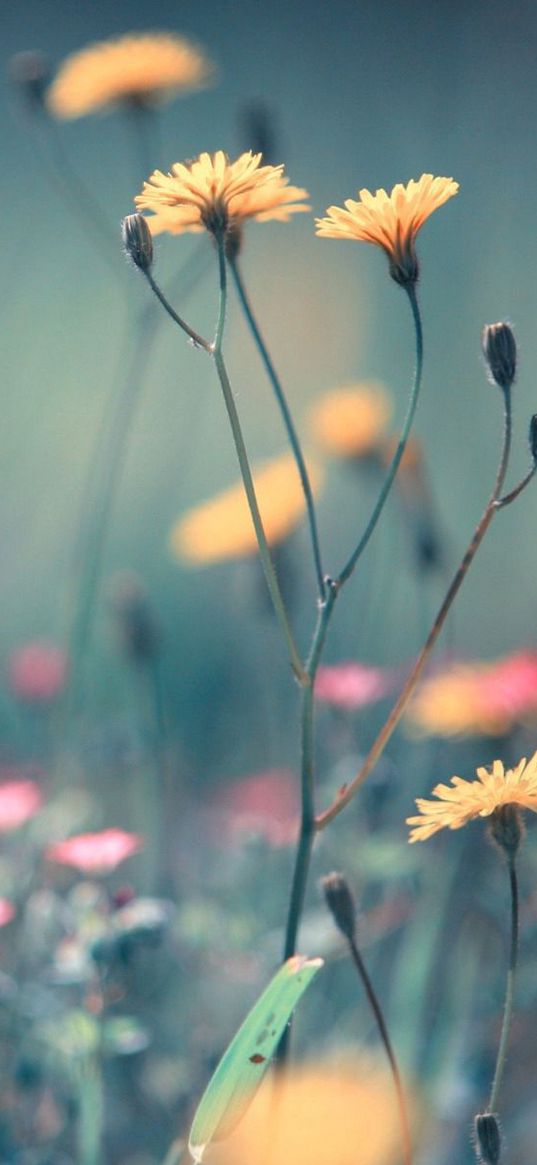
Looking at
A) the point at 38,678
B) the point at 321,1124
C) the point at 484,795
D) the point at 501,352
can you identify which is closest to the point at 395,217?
the point at 501,352

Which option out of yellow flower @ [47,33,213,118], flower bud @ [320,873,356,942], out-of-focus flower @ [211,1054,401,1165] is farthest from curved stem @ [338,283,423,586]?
yellow flower @ [47,33,213,118]

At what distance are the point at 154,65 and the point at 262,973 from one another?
744 mm

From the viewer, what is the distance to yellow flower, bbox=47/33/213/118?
1.02 m

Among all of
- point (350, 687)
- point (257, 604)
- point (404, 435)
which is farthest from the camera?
point (257, 604)

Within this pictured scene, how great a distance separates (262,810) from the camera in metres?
1.09

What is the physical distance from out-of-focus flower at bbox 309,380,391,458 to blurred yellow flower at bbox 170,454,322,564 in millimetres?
51

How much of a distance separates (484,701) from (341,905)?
32cm

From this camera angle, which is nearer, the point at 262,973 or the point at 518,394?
the point at 262,973

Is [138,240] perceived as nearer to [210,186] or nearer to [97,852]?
[210,186]

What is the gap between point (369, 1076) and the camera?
2.65ft

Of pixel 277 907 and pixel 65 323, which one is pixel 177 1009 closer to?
pixel 277 907

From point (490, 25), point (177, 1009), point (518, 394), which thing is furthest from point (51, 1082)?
point (490, 25)

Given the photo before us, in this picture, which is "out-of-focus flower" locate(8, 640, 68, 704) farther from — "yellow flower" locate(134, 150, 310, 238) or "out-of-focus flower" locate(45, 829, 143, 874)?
"yellow flower" locate(134, 150, 310, 238)

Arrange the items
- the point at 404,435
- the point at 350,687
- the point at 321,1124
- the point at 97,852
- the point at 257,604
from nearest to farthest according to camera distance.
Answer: the point at 404,435, the point at 321,1124, the point at 97,852, the point at 350,687, the point at 257,604
